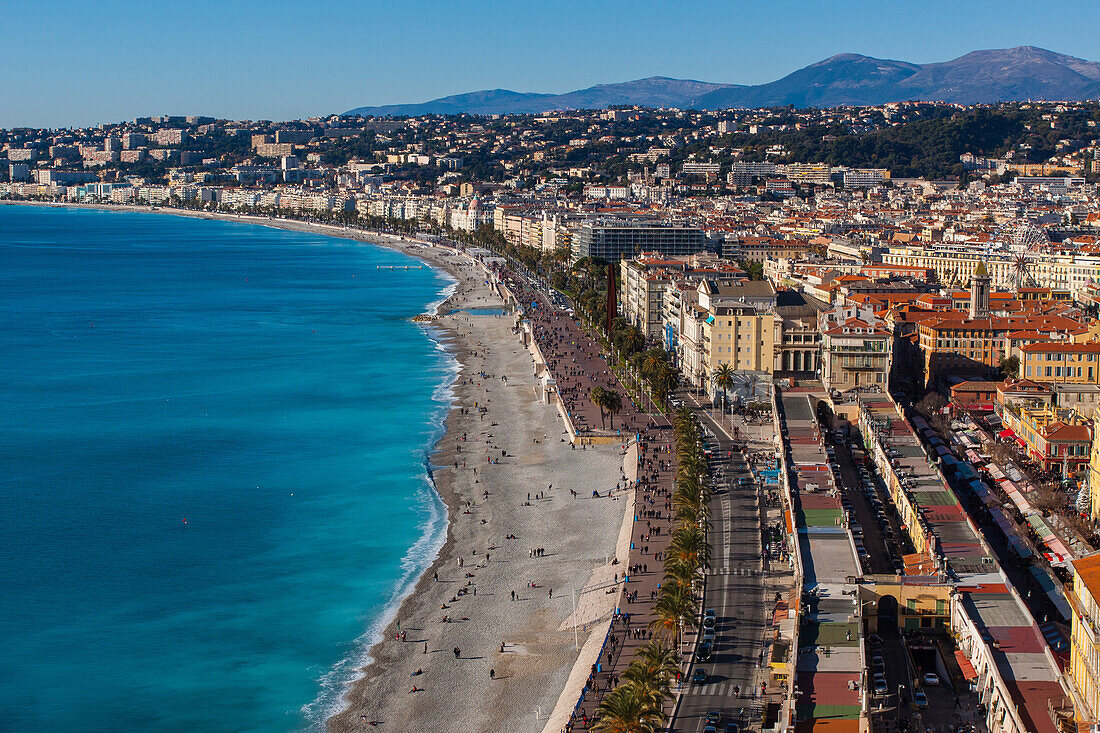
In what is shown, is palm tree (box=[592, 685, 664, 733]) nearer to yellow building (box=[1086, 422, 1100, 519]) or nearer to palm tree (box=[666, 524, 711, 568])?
palm tree (box=[666, 524, 711, 568])

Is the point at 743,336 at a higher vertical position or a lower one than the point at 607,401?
higher

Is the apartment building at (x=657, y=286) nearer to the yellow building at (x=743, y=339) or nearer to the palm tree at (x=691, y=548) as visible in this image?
the yellow building at (x=743, y=339)

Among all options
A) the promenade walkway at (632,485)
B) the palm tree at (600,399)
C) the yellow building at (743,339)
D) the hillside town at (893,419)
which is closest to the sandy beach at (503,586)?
the promenade walkway at (632,485)

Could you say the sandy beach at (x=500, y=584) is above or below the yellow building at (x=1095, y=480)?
below

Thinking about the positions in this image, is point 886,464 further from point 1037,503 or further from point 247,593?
point 247,593

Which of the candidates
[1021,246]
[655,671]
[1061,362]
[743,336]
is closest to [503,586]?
[655,671]

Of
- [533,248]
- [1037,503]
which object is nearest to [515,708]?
[1037,503]

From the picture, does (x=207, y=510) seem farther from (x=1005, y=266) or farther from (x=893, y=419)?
(x=1005, y=266)
